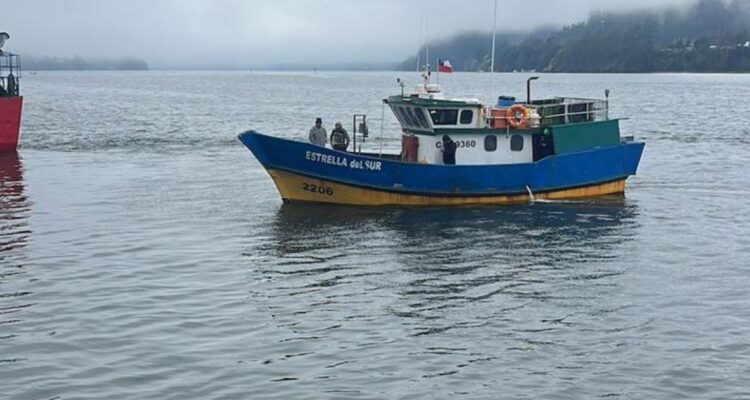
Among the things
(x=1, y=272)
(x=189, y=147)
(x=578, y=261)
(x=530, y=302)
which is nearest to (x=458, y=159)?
(x=578, y=261)

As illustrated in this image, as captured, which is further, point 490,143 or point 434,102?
point 490,143

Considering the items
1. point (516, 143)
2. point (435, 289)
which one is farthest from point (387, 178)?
point (435, 289)

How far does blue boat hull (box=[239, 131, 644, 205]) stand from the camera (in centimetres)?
2864

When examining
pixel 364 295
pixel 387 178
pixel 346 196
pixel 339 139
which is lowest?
pixel 364 295

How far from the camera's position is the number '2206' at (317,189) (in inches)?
1147

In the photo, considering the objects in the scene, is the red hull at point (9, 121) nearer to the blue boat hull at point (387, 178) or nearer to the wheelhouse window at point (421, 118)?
the blue boat hull at point (387, 178)

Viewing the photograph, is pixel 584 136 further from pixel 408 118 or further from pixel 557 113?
pixel 408 118

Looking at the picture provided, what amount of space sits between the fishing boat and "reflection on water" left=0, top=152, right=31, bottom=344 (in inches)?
268

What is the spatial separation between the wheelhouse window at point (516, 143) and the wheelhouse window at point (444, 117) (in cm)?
190

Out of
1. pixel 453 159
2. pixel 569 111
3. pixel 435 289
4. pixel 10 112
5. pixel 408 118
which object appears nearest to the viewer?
pixel 435 289

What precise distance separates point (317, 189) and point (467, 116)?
500 cm

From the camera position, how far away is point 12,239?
2419 cm

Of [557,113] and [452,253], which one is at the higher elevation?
[557,113]

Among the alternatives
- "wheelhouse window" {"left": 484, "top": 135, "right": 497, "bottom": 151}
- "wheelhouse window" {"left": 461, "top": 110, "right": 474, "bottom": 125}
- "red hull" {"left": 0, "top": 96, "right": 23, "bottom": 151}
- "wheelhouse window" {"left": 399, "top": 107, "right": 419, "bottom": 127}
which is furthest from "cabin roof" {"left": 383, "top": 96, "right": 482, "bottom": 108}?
Result: "red hull" {"left": 0, "top": 96, "right": 23, "bottom": 151}
